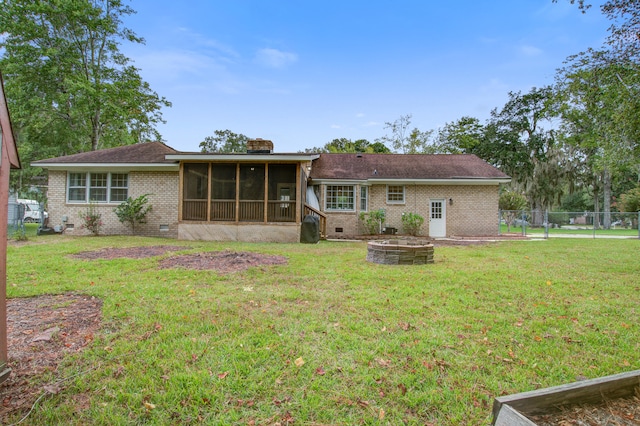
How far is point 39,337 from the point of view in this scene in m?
3.30

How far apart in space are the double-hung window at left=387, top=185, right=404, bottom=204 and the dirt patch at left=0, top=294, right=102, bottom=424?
14.7 m

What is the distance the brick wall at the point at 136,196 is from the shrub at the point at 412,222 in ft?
35.9

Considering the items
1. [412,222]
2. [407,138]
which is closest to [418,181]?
[412,222]

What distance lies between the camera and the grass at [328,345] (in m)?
2.29

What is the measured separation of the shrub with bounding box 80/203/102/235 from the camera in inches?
561

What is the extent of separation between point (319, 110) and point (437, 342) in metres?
23.7

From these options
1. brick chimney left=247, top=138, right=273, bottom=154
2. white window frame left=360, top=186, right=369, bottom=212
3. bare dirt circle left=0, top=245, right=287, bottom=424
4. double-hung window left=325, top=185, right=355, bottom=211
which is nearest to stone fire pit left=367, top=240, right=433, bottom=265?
bare dirt circle left=0, top=245, right=287, bottom=424

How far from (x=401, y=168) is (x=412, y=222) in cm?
350

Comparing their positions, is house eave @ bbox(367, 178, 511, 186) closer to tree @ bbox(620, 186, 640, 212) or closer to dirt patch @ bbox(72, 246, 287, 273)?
dirt patch @ bbox(72, 246, 287, 273)

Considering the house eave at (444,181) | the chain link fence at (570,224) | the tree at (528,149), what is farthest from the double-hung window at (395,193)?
the tree at (528,149)

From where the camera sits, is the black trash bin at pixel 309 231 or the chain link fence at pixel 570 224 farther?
the chain link fence at pixel 570 224

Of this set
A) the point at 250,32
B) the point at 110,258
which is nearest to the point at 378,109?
the point at 250,32

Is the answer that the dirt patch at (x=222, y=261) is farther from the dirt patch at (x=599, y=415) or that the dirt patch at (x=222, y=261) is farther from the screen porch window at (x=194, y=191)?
the dirt patch at (x=599, y=415)

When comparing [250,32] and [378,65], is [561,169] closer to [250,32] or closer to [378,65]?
[378,65]
